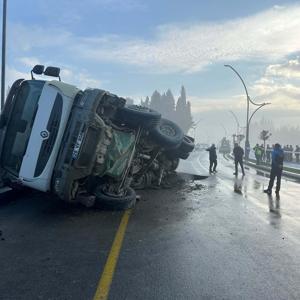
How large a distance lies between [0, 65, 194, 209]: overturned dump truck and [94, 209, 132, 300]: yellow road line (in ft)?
3.79

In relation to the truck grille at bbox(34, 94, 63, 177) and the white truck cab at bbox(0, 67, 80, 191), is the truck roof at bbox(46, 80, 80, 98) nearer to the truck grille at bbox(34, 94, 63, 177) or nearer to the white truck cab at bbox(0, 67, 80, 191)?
the white truck cab at bbox(0, 67, 80, 191)

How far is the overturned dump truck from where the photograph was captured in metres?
7.29

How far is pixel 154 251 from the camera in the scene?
5.69 metres

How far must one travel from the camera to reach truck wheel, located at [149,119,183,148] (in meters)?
11.2

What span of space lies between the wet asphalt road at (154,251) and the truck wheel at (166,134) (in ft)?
6.69

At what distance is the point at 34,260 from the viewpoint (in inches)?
203

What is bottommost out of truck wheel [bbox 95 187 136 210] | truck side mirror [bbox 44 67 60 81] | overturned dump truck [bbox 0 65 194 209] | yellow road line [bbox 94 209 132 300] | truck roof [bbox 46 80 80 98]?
yellow road line [bbox 94 209 132 300]

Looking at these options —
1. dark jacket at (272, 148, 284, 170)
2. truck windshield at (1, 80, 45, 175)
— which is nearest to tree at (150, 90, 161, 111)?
dark jacket at (272, 148, 284, 170)

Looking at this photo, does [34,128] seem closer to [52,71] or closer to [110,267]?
[52,71]

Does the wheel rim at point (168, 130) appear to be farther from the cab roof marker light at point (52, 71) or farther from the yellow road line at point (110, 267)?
the yellow road line at point (110, 267)

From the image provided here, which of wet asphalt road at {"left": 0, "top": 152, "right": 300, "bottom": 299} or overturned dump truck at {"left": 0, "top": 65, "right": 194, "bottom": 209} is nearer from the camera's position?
wet asphalt road at {"left": 0, "top": 152, "right": 300, "bottom": 299}

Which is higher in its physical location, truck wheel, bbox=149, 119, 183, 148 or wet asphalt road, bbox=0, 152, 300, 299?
truck wheel, bbox=149, 119, 183, 148

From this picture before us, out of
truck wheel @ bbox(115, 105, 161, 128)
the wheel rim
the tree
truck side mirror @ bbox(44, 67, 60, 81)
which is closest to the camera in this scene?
truck side mirror @ bbox(44, 67, 60, 81)

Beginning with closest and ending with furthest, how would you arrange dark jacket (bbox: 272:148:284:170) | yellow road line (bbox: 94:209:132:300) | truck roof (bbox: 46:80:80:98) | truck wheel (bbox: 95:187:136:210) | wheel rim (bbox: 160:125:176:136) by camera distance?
yellow road line (bbox: 94:209:132:300)
truck roof (bbox: 46:80:80:98)
truck wheel (bbox: 95:187:136:210)
wheel rim (bbox: 160:125:176:136)
dark jacket (bbox: 272:148:284:170)
